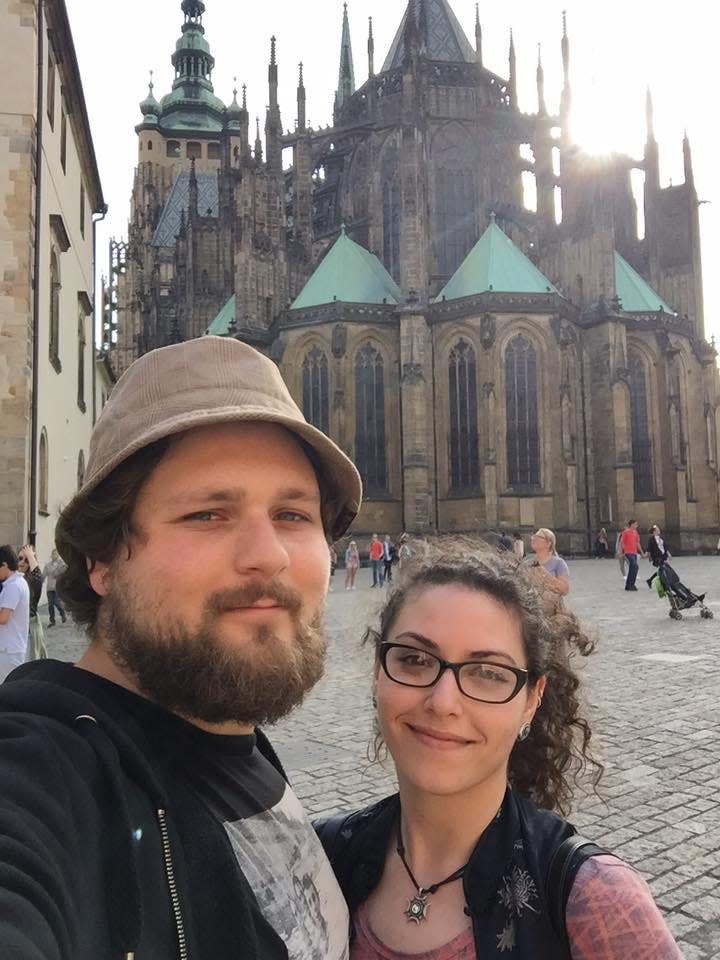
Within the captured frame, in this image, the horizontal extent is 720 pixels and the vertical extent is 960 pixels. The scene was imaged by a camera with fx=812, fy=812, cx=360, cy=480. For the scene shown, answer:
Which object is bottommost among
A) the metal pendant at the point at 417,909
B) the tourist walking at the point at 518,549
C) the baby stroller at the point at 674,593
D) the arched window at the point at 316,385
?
the baby stroller at the point at 674,593

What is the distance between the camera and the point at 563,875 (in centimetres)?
131

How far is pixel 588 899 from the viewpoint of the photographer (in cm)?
127

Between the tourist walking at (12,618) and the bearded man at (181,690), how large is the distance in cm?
479

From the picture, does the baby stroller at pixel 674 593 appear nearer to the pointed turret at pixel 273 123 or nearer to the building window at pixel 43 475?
the building window at pixel 43 475

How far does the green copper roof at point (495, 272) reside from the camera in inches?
1297

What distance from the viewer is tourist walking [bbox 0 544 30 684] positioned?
5.75 metres

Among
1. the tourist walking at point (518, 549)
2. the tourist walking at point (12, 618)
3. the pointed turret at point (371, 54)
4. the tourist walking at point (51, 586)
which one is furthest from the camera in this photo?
the pointed turret at point (371, 54)

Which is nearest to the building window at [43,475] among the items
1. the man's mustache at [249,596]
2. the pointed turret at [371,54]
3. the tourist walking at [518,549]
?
the tourist walking at [518,549]

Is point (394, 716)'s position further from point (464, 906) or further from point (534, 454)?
point (534, 454)

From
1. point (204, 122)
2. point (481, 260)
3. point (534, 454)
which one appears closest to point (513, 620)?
point (534, 454)

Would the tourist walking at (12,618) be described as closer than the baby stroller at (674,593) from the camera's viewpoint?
Yes

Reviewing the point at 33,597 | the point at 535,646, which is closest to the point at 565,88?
the point at 33,597

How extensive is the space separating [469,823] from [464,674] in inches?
10.8

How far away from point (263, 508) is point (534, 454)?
31938 millimetres
